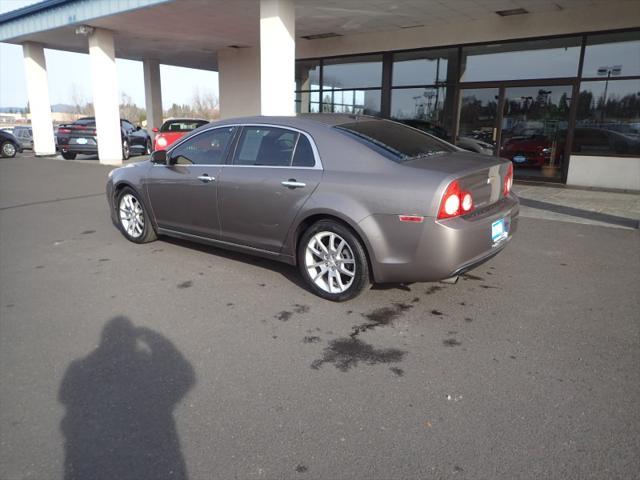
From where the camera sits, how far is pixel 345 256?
4.05 m

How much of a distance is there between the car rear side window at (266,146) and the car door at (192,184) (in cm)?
22

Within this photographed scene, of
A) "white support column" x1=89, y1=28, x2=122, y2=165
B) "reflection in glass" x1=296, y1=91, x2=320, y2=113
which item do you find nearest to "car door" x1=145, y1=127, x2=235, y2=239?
"reflection in glass" x1=296, y1=91, x2=320, y2=113

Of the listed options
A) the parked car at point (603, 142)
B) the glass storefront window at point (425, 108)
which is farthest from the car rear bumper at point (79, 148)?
the parked car at point (603, 142)

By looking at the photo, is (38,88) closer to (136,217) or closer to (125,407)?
(136,217)

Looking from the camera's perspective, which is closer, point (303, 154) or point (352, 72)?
point (303, 154)

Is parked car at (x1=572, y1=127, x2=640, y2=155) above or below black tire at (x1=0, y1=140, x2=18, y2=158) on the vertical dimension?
above

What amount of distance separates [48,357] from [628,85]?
1153 cm

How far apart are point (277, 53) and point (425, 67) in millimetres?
4918

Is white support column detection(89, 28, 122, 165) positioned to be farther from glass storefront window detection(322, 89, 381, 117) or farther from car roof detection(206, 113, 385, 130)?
Result: car roof detection(206, 113, 385, 130)

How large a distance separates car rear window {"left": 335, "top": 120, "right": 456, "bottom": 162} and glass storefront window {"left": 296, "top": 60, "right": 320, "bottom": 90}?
36.4 feet

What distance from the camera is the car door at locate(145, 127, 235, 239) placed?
4.91 meters

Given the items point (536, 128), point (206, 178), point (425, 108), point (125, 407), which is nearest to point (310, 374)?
point (125, 407)

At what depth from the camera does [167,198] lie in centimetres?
537

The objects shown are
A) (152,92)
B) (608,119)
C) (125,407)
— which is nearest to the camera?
(125,407)
